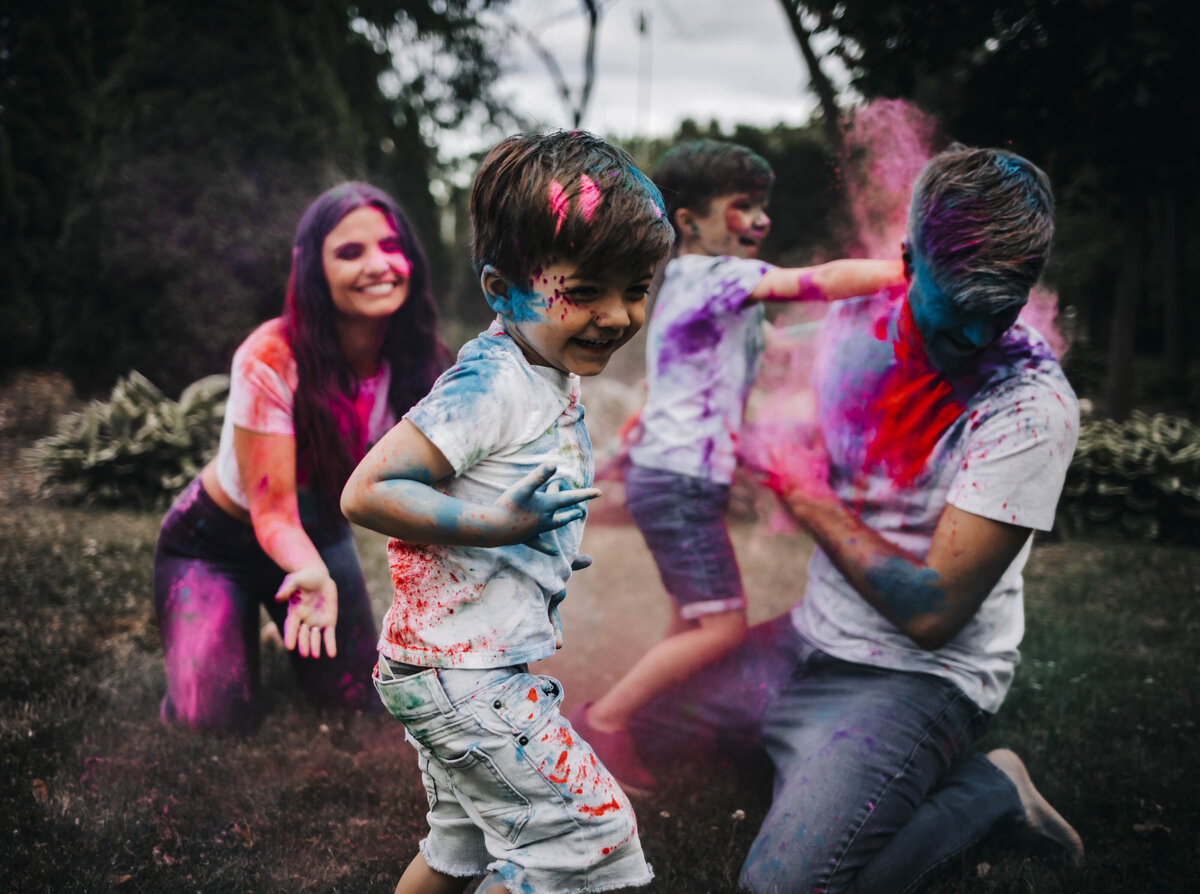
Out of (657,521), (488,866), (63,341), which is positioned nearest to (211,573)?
(657,521)

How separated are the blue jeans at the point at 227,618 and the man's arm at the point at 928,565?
5.14 feet

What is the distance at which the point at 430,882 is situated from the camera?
1.57m

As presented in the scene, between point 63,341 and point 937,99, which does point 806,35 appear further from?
point 63,341

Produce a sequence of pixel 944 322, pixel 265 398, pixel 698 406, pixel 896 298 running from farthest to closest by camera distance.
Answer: pixel 698 406, pixel 265 398, pixel 896 298, pixel 944 322

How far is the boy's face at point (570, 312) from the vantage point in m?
1.42

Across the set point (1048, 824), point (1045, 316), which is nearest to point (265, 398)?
point (1045, 316)

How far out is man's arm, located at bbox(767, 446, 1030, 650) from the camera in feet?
6.60

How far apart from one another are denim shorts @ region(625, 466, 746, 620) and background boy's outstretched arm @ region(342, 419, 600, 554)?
1.35 m

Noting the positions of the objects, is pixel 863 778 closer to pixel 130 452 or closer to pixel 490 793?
pixel 490 793

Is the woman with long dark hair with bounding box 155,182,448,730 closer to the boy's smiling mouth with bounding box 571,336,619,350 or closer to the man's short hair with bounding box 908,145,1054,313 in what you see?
the boy's smiling mouth with bounding box 571,336,619,350

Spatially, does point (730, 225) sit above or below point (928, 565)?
above

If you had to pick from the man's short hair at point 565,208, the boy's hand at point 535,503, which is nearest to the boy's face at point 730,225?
the man's short hair at point 565,208

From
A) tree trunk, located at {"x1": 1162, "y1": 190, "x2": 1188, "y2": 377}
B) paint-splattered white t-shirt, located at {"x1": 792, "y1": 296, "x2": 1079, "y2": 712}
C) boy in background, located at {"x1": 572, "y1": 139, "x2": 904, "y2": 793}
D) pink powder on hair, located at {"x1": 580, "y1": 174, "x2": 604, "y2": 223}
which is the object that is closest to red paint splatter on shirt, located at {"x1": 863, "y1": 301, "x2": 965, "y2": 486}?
paint-splattered white t-shirt, located at {"x1": 792, "y1": 296, "x2": 1079, "y2": 712}

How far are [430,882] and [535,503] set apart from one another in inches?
32.4
